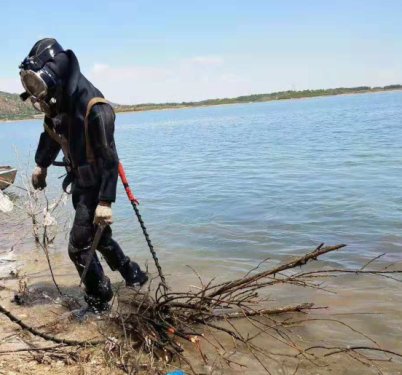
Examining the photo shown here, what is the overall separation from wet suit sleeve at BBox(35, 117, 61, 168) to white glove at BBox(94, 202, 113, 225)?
1.07 meters

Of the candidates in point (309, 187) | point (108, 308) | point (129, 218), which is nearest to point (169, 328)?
point (108, 308)

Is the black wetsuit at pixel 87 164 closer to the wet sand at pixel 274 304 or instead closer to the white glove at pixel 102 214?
the white glove at pixel 102 214

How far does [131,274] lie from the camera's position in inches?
193

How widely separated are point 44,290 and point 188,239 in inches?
114

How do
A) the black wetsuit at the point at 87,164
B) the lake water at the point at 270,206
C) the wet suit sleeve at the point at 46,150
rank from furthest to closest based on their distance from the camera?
the lake water at the point at 270,206 < the wet suit sleeve at the point at 46,150 < the black wetsuit at the point at 87,164

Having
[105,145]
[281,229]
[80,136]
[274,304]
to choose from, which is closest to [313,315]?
[274,304]

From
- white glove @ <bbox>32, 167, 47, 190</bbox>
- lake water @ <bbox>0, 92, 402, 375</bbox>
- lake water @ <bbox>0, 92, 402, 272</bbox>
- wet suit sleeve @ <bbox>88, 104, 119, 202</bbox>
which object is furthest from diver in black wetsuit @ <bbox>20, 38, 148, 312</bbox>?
lake water @ <bbox>0, 92, 402, 272</bbox>

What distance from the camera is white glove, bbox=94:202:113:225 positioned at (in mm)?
3871

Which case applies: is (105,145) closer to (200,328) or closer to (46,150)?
(46,150)

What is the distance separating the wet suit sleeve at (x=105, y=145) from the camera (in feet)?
12.6

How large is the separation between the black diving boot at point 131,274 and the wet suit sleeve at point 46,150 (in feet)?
4.21

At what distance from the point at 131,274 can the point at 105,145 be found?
5.34 feet

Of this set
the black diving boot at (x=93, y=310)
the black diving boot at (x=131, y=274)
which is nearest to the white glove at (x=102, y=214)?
the black diving boot at (x=93, y=310)

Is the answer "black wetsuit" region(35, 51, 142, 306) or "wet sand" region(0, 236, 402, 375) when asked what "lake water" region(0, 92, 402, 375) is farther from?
"black wetsuit" region(35, 51, 142, 306)
